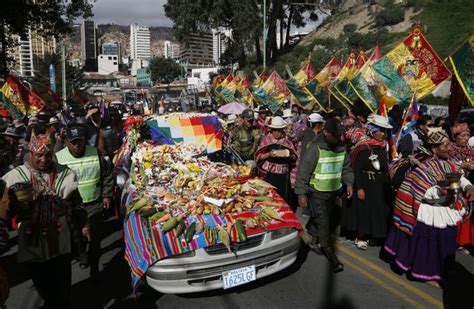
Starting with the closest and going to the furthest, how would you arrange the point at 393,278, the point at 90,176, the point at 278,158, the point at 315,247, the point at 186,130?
the point at 90,176 → the point at 393,278 → the point at 315,247 → the point at 278,158 → the point at 186,130

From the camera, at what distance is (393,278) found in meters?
5.25

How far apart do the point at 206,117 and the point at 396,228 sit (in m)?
3.81

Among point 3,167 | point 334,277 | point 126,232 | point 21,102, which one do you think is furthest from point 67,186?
point 21,102

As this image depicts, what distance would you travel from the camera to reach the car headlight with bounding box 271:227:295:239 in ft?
15.3

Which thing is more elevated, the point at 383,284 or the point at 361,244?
the point at 361,244

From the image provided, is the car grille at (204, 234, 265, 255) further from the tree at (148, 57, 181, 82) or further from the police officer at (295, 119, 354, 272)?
the tree at (148, 57, 181, 82)

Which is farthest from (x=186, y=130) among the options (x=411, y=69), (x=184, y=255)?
(x=411, y=69)

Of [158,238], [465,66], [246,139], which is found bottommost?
[158,238]

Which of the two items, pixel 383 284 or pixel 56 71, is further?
pixel 56 71

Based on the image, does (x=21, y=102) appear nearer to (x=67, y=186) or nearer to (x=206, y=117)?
(x=206, y=117)

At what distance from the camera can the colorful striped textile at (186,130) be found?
7.11 metres

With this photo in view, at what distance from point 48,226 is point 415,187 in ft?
12.7

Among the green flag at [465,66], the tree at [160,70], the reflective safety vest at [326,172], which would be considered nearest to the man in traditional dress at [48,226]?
the reflective safety vest at [326,172]

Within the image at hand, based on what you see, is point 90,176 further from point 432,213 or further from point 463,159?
point 463,159
